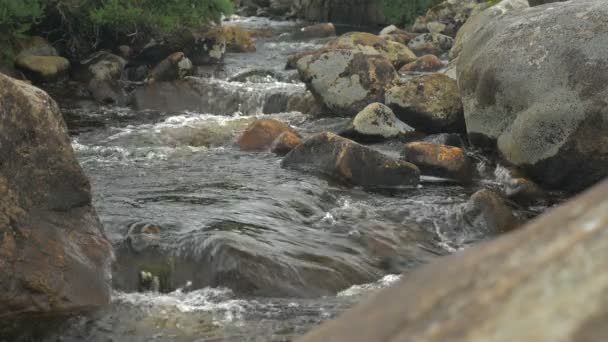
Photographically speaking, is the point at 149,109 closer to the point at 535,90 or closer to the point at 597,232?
the point at 535,90

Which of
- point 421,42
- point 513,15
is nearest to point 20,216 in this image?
point 513,15

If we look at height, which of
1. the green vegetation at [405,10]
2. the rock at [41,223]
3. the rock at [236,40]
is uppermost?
the rock at [41,223]

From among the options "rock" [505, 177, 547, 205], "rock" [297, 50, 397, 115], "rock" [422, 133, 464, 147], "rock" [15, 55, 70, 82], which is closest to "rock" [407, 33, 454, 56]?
"rock" [297, 50, 397, 115]

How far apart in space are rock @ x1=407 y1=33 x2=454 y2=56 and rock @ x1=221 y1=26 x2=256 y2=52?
5.09 metres

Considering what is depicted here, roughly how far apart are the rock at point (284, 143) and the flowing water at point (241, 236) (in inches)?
8.6

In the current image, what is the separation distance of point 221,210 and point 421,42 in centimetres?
1614

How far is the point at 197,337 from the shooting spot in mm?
6004

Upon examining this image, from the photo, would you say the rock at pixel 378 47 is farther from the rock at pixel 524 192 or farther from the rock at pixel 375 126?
the rock at pixel 524 192

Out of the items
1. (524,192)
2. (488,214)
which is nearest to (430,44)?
(524,192)

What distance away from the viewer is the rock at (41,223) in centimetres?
621

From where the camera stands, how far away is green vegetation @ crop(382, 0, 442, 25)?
35.3 m

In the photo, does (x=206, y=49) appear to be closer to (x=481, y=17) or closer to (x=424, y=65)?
(x=424, y=65)

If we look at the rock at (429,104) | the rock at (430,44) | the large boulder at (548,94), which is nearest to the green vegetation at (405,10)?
the rock at (430,44)

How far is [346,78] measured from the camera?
49.5 feet
